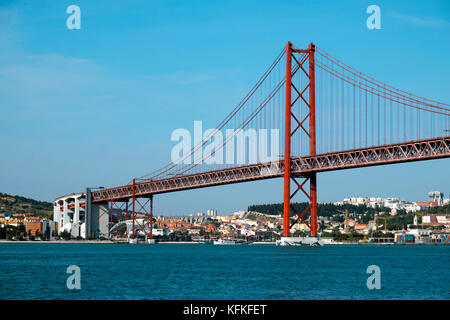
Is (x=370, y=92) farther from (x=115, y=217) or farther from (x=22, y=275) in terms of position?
(x=115, y=217)

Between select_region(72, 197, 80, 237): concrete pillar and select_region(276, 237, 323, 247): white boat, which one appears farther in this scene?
select_region(72, 197, 80, 237): concrete pillar

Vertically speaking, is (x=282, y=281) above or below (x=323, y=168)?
below

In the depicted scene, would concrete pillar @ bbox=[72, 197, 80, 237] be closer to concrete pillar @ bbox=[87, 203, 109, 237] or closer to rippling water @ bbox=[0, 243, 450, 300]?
concrete pillar @ bbox=[87, 203, 109, 237]

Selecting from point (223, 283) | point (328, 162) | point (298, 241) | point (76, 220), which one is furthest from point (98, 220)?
point (223, 283)

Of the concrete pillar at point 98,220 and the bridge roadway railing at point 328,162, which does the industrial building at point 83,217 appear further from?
the bridge roadway railing at point 328,162

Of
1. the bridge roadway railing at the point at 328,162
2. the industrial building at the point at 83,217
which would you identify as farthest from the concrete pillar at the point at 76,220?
the bridge roadway railing at the point at 328,162

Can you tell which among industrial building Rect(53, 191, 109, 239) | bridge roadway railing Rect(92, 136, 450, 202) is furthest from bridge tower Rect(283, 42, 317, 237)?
industrial building Rect(53, 191, 109, 239)
